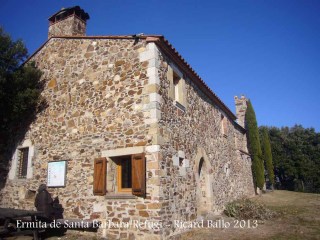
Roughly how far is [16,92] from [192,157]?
7.12 meters

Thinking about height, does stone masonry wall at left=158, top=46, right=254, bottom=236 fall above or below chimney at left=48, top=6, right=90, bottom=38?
below

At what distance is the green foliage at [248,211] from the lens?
10.1m

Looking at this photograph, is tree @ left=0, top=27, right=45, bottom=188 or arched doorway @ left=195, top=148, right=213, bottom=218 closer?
tree @ left=0, top=27, right=45, bottom=188

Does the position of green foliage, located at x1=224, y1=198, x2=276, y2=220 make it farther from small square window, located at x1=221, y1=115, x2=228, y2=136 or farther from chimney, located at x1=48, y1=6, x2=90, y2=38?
chimney, located at x1=48, y1=6, x2=90, y2=38

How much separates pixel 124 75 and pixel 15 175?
630 cm

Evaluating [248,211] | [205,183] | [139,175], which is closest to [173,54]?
[139,175]

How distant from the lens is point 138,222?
6578 millimetres

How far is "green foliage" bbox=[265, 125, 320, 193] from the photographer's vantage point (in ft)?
96.6

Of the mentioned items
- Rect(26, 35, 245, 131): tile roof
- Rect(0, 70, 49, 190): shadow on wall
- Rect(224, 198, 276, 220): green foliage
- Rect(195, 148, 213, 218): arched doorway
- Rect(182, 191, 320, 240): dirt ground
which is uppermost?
Rect(26, 35, 245, 131): tile roof

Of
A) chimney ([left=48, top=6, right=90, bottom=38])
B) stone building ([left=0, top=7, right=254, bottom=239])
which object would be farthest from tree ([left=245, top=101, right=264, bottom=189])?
chimney ([left=48, top=6, right=90, bottom=38])

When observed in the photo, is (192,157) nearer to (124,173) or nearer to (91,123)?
(124,173)

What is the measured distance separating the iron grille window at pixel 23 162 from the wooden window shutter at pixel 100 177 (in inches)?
166

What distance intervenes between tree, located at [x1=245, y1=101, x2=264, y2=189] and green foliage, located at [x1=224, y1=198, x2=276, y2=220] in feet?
33.0

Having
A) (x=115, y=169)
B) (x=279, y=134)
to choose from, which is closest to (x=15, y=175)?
(x=115, y=169)
